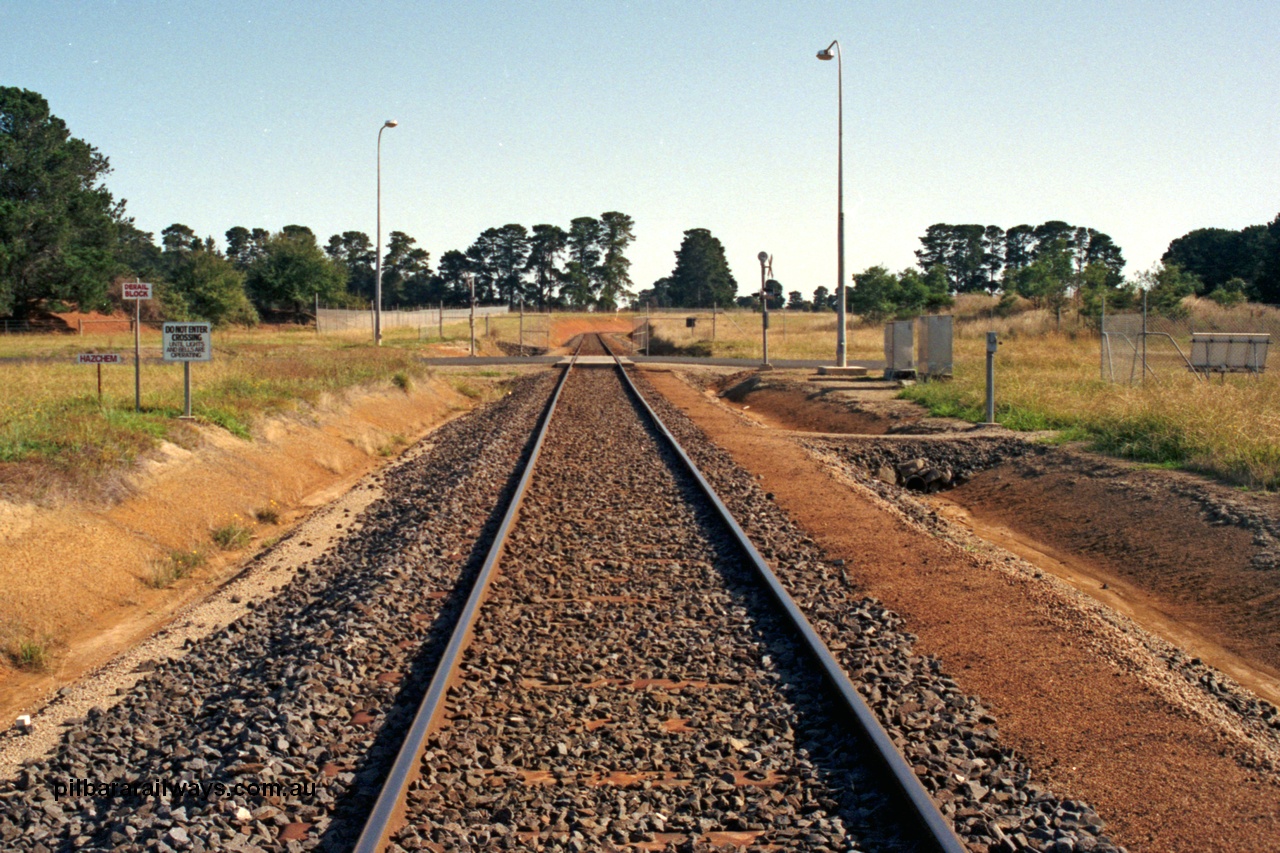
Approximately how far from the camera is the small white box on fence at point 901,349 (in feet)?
91.3

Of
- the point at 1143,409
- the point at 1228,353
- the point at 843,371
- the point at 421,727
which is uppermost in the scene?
the point at 1228,353

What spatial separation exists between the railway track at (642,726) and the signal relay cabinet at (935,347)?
1780 centimetres

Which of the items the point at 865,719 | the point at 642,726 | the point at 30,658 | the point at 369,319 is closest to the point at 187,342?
the point at 30,658

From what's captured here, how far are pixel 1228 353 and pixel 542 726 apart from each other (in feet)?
72.1

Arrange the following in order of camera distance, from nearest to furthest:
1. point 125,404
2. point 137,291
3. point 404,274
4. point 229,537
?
point 229,537 < point 137,291 < point 125,404 < point 404,274

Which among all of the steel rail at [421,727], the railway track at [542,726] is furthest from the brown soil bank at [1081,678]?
the steel rail at [421,727]

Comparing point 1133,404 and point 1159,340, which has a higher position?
point 1159,340

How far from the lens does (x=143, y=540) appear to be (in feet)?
33.4

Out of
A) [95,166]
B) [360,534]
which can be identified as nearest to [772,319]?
[95,166]

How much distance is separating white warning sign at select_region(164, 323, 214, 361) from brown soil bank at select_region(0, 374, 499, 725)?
1.09 metres

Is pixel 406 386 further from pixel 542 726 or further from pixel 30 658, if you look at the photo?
pixel 542 726

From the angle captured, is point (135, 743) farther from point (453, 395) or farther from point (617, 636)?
point (453, 395)

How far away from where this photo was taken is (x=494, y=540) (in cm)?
941

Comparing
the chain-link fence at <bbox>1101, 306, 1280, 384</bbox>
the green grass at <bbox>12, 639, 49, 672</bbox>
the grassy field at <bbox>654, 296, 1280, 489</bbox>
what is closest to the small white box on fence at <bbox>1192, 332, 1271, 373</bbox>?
the chain-link fence at <bbox>1101, 306, 1280, 384</bbox>
